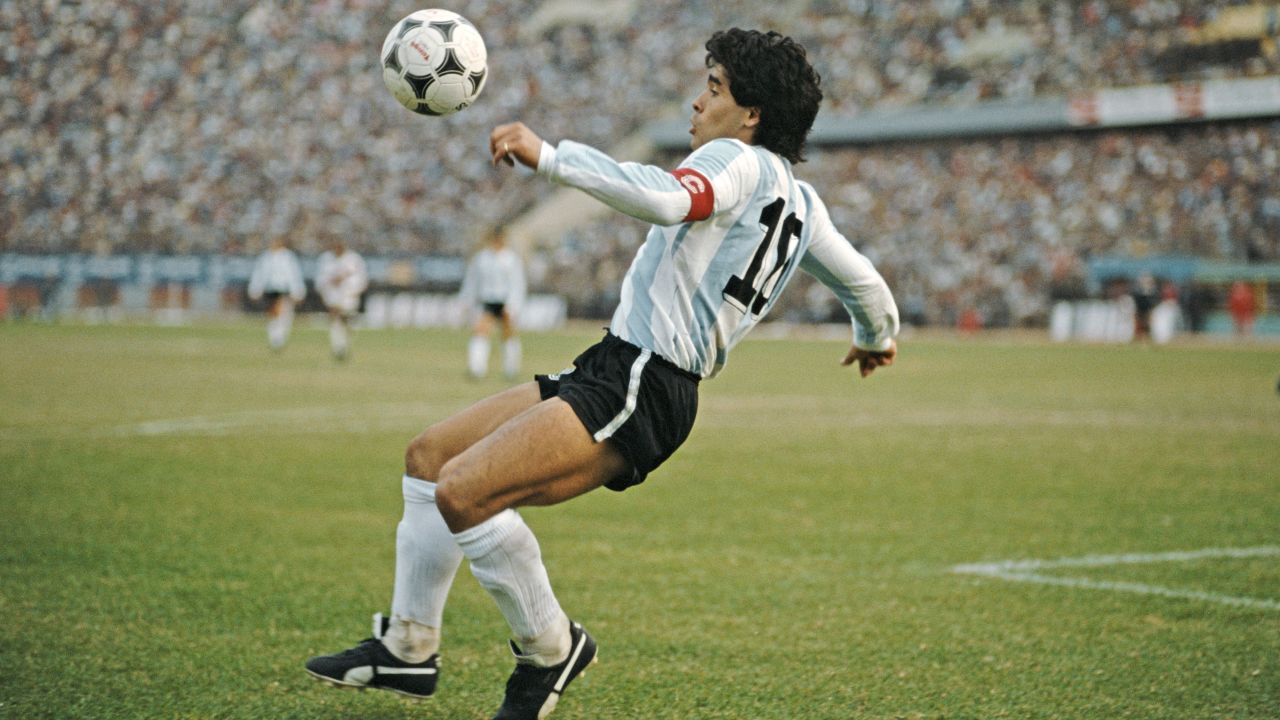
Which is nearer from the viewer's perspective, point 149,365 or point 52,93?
point 149,365

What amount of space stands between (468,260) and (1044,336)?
1945 centimetres

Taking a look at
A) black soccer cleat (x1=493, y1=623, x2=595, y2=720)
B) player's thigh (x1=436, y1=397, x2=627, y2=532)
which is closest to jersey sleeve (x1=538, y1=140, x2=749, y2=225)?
player's thigh (x1=436, y1=397, x2=627, y2=532)

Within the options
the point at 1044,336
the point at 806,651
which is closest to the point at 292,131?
the point at 1044,336

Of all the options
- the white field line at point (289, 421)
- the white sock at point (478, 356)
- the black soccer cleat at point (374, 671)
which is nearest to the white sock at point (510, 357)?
the white sock at point (478, 356)

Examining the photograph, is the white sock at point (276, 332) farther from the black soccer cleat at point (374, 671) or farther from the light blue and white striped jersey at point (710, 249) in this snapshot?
the light blue and white striped jersey at point (710, 249)

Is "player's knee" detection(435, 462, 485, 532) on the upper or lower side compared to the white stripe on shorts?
lower

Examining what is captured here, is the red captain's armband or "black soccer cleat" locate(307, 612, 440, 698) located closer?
the red captain's armband

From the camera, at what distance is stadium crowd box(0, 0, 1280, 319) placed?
136 ft

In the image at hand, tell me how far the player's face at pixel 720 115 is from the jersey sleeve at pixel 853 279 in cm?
43

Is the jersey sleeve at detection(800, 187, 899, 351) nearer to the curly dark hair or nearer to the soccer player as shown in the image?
the soccer player

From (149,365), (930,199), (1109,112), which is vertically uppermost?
(1109,112)

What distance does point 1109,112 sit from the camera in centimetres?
4194

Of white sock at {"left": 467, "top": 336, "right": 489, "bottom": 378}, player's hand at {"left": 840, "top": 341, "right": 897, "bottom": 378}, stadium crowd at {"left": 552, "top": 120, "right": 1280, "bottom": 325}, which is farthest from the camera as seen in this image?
stadium crowd at {"left": 552, "top": 120, "right": 1280, "bottom": 325}

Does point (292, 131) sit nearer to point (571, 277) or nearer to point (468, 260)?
point (468, 260)
